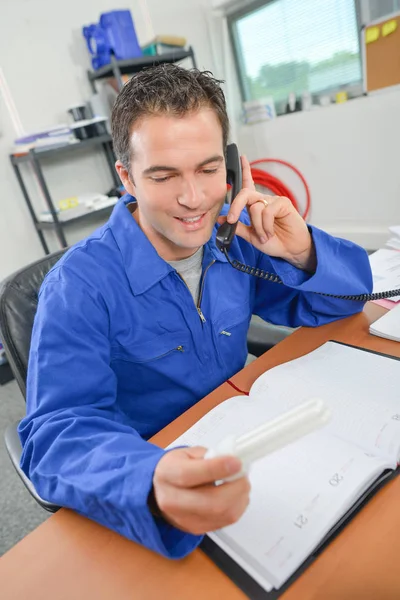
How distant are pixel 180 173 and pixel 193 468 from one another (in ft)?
2.00

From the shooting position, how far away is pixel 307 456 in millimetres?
590

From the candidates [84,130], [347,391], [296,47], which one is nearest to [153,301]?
[347,391]

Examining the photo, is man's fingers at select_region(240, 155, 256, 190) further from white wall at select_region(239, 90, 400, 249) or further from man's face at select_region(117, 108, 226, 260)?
white wall at select_region(239, 90, 400, 249)

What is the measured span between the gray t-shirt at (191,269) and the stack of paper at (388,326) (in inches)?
16.9

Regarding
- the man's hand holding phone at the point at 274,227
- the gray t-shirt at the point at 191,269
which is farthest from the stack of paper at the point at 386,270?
the gray t-shirt at the point at 191,269

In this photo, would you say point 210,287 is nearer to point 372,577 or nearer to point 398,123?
point 372,577

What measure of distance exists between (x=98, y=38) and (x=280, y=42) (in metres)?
1.34

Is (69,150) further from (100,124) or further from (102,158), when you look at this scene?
(102,158)

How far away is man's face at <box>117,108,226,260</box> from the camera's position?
0.83 meters

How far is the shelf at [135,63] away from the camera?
2494 mm

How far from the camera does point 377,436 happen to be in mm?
615

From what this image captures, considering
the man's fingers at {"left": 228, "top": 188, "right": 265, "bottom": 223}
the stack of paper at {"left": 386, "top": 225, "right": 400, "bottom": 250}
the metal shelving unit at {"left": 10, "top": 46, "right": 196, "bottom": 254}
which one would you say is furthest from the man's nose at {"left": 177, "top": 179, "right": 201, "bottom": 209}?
the metal shelving unit at {"left": 10, "top": 46, "right": 196, "bottom": 254}

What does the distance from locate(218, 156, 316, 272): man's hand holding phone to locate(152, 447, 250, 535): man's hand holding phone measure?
0.61m

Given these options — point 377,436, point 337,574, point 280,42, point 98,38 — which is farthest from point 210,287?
point 280,42
